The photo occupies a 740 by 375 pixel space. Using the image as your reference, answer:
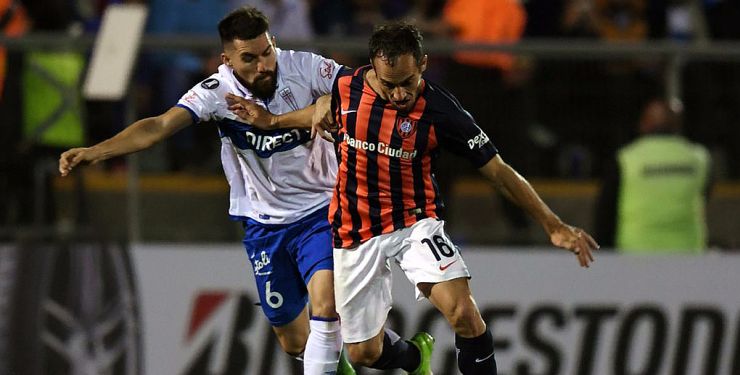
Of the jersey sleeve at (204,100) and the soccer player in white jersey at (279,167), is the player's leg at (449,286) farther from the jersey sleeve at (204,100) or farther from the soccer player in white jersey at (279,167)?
the jersey sleeve at (204,100)

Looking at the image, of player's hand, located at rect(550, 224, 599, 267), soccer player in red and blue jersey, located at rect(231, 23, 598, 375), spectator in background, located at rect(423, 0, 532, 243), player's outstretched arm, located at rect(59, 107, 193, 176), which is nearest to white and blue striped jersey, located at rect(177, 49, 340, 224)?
player's outstretched arm, located at rect(59, 107, 193, 176)

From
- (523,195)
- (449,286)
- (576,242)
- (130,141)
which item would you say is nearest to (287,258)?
(449,286)

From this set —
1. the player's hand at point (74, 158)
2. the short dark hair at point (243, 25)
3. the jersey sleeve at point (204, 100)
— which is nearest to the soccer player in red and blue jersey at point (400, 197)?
the short dark hair at point (243, 25)

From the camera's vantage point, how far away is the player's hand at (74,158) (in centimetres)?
695

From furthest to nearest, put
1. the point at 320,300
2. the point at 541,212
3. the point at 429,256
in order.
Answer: the point at 320,300, the point at 429,256, the point at 541,212

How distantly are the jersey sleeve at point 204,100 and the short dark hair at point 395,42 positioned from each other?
3.08 feet

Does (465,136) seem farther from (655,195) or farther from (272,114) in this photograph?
(655,195)

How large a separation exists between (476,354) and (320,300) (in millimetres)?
850

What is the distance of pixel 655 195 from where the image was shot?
35.2 feet

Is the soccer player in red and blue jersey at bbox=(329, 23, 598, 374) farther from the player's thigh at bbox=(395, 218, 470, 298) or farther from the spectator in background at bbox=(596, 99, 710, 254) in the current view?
the spectator in background at bbox=(596, 99, 710, 254)

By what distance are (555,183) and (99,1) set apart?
3569 millimetres

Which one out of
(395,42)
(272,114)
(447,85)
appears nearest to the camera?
(395,42)

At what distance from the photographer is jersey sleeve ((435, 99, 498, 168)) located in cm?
734

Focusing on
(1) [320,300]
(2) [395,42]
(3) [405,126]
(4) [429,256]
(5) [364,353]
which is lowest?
(5) [364,353]
